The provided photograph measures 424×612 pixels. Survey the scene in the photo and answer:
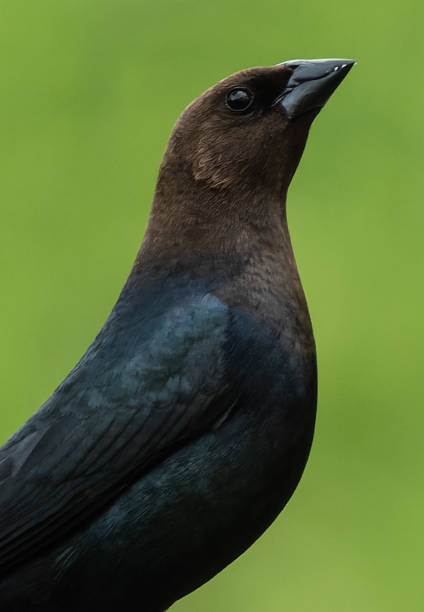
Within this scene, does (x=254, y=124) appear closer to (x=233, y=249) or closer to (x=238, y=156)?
(x=238, y=156)

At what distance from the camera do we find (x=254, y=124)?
2.64 metres

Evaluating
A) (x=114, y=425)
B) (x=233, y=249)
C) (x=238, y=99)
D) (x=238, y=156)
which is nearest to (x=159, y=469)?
(x=114, y=425)

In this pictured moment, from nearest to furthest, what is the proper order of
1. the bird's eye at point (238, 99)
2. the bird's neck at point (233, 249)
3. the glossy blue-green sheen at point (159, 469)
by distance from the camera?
the glossy blue-green sheen at point (159, 469) < the bird's neck at point (233, 249) < the bird's eye at point (238, 99)

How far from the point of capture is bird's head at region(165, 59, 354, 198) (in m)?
2.61

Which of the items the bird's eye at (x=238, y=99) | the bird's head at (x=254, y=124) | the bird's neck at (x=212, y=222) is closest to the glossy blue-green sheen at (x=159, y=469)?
the bird's neck at (x=212, y=222)

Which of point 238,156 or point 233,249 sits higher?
point 238,156

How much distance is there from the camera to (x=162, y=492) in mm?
2391

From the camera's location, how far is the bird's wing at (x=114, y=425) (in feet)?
7.95

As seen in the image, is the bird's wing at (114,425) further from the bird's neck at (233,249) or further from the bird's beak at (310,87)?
the bird's beak at (310,87)

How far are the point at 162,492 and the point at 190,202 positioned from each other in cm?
63

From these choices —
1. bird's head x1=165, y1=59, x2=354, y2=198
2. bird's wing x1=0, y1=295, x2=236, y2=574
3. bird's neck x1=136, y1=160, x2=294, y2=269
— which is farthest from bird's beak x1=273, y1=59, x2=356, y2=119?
bird's wing x1=0, y1=295, x2=236, y2=574

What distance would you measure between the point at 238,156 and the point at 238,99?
12cm

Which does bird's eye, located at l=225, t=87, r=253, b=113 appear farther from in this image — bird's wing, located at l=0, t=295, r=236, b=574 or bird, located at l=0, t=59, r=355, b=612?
bird's wing, located at l=0, t=295, r=236, b=574

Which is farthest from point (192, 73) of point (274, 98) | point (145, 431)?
point (145, 431)
